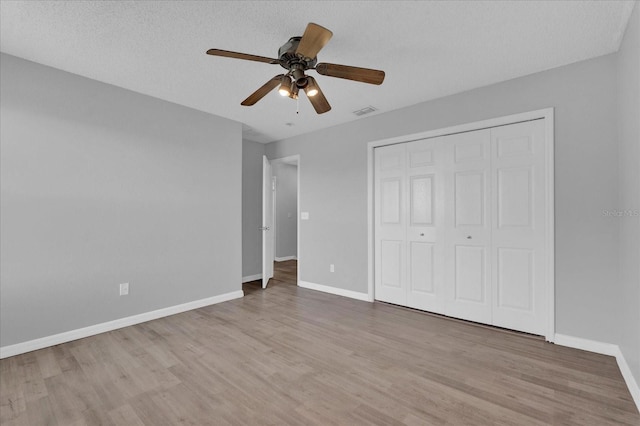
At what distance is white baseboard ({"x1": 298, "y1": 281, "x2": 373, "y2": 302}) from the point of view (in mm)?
4238

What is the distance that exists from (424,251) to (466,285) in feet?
1.96

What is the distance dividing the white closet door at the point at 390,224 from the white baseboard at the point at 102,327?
2.19m

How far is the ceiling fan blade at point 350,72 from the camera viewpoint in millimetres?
2086

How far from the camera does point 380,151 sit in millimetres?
4137

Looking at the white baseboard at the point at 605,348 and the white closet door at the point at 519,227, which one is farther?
the white closet door at the point at 519,227

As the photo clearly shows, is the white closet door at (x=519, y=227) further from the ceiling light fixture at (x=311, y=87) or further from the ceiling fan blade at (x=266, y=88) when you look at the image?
the ceiling fan blade at (x=266, y=88)

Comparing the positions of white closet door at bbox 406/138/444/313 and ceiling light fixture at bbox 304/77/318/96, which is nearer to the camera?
ceiling light fixture at bbox 304/77/318/96

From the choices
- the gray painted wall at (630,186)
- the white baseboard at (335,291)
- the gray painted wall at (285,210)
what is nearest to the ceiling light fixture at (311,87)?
the gray painted wall at (630,186)

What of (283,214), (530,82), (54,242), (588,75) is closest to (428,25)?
(530,82)

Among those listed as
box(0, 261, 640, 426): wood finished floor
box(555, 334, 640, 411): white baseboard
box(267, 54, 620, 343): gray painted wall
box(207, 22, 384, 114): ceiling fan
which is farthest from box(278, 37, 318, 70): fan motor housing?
box(555, 334, 640, 411): white baseboard

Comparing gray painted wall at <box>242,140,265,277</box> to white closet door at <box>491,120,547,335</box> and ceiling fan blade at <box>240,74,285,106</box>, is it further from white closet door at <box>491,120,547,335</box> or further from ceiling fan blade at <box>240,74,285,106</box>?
white closet door at <box>491,120,547,335</box>

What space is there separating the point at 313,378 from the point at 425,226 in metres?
2.26

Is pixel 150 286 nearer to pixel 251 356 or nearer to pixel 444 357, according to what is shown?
pixel 251 356

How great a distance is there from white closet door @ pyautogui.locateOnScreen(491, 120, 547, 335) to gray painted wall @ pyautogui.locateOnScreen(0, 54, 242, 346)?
343cm
